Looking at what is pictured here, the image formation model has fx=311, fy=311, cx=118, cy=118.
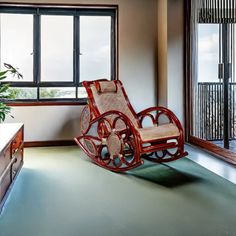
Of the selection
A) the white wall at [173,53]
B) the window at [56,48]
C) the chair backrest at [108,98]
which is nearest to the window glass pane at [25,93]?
the window at [56,48]

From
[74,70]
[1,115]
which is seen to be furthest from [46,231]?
[74,70]

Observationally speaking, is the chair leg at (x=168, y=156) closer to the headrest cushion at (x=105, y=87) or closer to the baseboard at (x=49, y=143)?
the headrest cushion at (x=105, y=87)

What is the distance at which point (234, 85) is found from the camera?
4.17 meters

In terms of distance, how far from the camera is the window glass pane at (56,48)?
509 cm

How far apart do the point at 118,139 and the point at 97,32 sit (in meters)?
2.47

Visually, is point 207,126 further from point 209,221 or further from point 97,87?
point 209,221

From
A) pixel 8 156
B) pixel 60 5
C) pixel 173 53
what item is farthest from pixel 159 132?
pixel 60 5

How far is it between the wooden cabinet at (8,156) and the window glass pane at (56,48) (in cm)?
193

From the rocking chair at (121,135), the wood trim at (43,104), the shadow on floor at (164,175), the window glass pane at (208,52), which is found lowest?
the shadow on floor at (164,175)

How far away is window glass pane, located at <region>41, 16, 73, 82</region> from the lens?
5086 millimetres

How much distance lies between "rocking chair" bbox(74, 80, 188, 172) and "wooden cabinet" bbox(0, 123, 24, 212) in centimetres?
95

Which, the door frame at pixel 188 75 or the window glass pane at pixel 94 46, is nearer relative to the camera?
the door frame at pixel 188 75

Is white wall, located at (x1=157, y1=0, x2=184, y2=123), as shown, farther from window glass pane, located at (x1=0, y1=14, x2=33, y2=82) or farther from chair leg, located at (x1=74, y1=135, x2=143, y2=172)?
window glass pane, located at (x1=0, y1=14, x2=33, y2=82)

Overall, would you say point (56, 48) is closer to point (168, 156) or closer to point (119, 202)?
point (168, 156)
